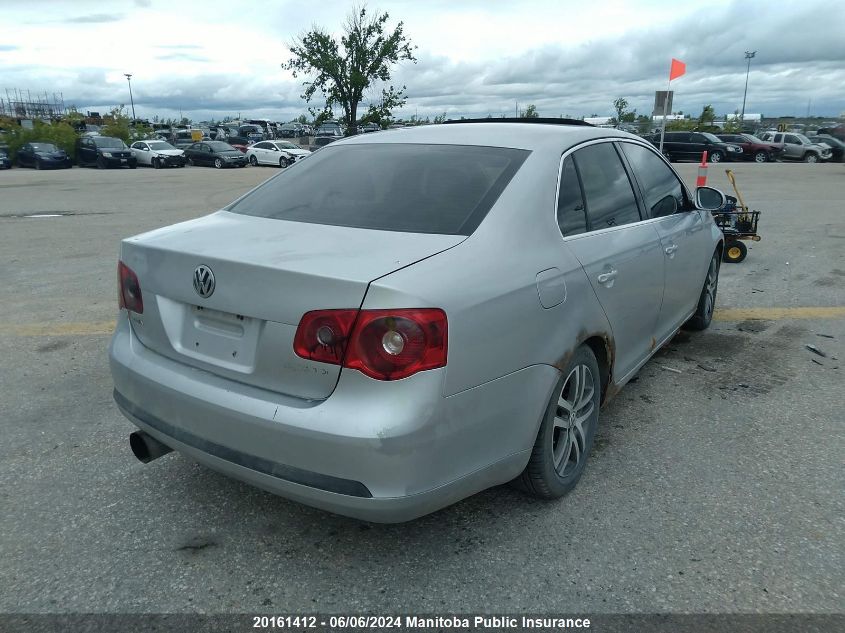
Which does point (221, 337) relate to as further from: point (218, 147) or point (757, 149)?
point (757, 149)

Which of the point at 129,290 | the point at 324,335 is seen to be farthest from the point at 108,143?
the point at 324,335

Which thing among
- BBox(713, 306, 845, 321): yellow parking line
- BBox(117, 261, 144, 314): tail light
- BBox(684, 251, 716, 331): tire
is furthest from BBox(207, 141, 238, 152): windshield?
BBox(117, 261, 144, 314): tail light

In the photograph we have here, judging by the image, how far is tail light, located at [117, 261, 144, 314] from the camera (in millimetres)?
2785

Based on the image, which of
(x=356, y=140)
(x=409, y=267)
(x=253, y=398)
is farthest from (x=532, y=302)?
(x=356, y=140)

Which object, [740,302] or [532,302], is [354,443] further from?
[740,302]

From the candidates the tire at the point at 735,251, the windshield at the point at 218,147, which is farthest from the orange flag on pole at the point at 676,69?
the windshield at the point at 218,147

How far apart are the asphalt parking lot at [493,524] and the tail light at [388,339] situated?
0.88 meters

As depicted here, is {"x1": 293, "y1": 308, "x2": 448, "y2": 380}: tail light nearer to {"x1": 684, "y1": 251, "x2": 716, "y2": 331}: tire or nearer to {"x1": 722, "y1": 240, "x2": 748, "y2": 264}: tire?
{"x1": 684, "y1": 251, "x2": 716, "y2": 331}: tire

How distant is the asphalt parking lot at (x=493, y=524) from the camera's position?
2432 mm

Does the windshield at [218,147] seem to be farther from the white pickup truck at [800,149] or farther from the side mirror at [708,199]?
the side mirror at [708,199]

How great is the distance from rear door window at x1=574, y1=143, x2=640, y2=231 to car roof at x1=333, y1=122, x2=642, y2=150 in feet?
0.31

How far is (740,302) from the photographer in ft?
21.2

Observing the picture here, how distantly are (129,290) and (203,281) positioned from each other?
1.84 feet

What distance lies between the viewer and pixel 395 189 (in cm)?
304
